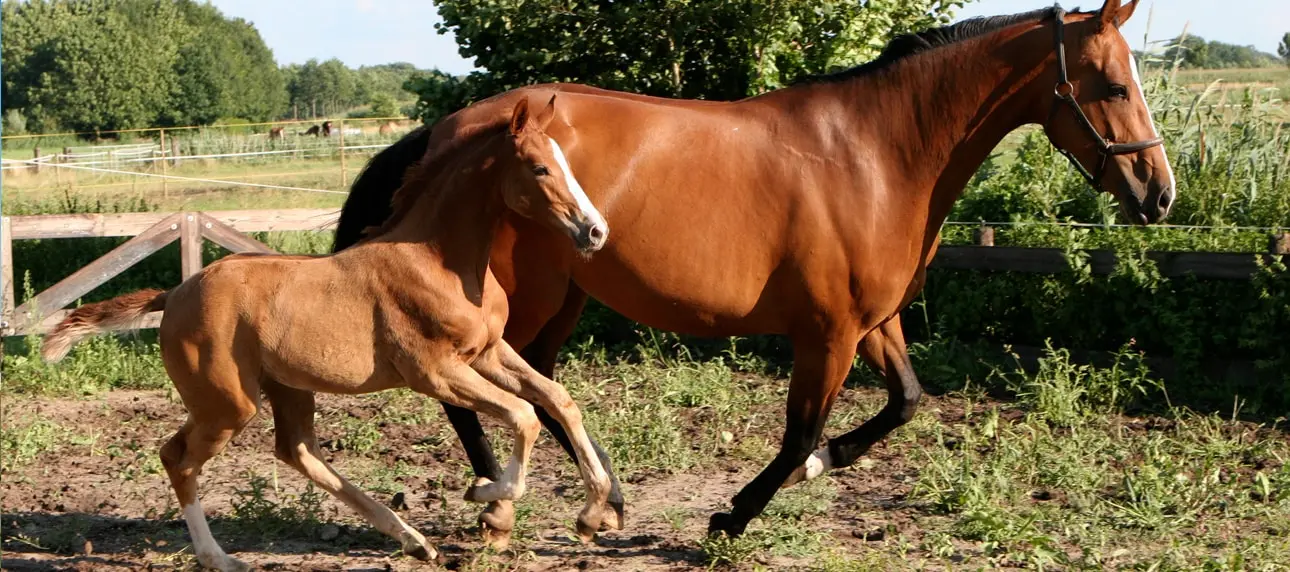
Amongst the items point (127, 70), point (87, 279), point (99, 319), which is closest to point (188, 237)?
point (87, 279)

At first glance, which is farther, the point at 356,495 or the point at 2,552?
the point at 2,552

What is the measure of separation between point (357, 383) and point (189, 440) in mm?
622

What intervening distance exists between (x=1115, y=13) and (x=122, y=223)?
730cm

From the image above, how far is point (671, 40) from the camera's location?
8312mm

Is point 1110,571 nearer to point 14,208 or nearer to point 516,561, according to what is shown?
point 516,561

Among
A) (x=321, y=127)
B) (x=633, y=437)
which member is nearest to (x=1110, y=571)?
(x=633, y=437)

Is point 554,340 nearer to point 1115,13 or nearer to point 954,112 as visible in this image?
point 954,112

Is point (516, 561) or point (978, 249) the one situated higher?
point (978, 249)

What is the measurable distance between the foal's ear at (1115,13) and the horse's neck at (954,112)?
9.1 inches

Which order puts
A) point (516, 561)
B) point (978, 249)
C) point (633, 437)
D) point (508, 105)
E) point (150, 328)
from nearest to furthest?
point (516, 561) → point (508, 105) → point (633, 437) → point (978, 249) → point (150, 328)

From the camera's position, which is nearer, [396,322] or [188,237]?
[396,322]

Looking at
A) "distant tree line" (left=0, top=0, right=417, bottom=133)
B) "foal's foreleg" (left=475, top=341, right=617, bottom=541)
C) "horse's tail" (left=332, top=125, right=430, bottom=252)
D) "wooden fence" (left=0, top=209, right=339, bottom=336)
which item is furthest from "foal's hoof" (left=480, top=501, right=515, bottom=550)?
"distant tree line" (left=0, top=0, right=417, bottom=133)

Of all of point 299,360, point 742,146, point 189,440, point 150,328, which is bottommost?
point 150,328

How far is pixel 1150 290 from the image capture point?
7.11m
